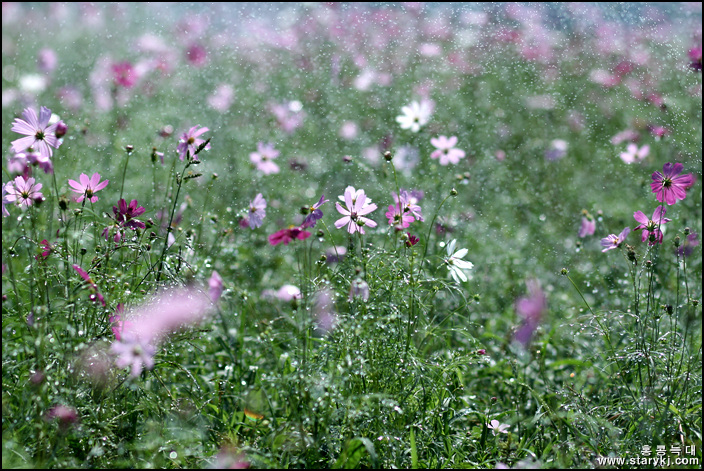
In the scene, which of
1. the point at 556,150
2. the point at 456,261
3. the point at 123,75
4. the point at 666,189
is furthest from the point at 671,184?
the point at 123,75

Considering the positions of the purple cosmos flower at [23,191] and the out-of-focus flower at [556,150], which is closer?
the purple cosmos flower at [23,191]

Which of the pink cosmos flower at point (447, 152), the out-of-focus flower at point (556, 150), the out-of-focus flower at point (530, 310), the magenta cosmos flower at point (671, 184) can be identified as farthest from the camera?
the out-of-focus flower at point (556, 150)

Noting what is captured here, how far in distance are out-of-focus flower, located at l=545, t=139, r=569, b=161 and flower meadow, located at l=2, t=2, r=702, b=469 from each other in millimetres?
14

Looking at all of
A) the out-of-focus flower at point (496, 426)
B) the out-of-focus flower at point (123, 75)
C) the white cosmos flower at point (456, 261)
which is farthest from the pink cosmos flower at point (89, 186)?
the out-of-focus flower at point (123, 75)

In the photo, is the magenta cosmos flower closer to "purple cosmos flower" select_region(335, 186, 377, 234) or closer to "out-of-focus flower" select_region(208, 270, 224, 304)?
"purple cosmos flower" select_region(335, 186, 377, 234)

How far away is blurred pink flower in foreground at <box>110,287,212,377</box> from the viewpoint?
89 cm

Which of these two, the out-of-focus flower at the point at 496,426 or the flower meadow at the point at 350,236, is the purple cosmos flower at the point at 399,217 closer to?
the flower meadow at the point at 350,236

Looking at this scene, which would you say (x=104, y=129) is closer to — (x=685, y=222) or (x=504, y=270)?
(x=504, y=270)

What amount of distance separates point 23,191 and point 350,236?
61cm

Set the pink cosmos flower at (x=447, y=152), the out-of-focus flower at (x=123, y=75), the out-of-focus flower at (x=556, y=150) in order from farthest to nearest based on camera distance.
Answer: the out-of-focus flower at (x=123, y=75), the out-of-focus flower at (x=556, y=150), the pink cosmos flower at (x=447, y=152)

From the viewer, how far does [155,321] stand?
39.6 inches

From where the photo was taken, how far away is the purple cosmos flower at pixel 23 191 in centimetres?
104

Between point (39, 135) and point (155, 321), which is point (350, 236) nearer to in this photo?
point (155, 321)

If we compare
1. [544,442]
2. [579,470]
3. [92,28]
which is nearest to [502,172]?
[544,442]
